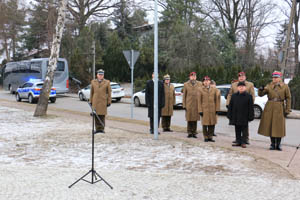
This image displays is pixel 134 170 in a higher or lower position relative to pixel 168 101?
lower

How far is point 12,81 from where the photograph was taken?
36.1 m

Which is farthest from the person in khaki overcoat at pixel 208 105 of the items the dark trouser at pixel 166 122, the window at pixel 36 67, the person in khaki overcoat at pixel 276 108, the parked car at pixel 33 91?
the window at pixel 36 67

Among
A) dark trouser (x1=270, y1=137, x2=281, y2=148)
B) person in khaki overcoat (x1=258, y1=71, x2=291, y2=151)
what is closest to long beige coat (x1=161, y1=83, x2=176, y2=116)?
person in khaki overcoat (x1=258, y1=71, x2=291, y2=151)

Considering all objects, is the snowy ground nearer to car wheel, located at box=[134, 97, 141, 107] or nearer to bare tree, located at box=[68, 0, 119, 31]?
car wheel, located at box=[134, 97, 141, 107]

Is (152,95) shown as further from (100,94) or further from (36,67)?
(36,67)

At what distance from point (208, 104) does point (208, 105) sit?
3 cm

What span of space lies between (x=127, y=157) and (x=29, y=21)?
135 feet

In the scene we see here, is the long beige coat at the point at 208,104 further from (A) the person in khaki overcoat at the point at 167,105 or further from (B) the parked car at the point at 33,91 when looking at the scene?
(B) the parked car at the point at 33,91

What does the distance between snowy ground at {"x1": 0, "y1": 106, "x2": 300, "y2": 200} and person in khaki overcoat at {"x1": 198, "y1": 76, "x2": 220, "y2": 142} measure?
0.70 meters

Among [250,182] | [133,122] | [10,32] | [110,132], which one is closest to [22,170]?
[250,182]

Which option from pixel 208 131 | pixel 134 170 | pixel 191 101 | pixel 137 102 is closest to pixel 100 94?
pixel 191 101

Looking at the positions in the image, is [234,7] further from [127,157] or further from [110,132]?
[127,157]

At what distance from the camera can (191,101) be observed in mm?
10109

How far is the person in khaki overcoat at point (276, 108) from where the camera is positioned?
8.35 metres
